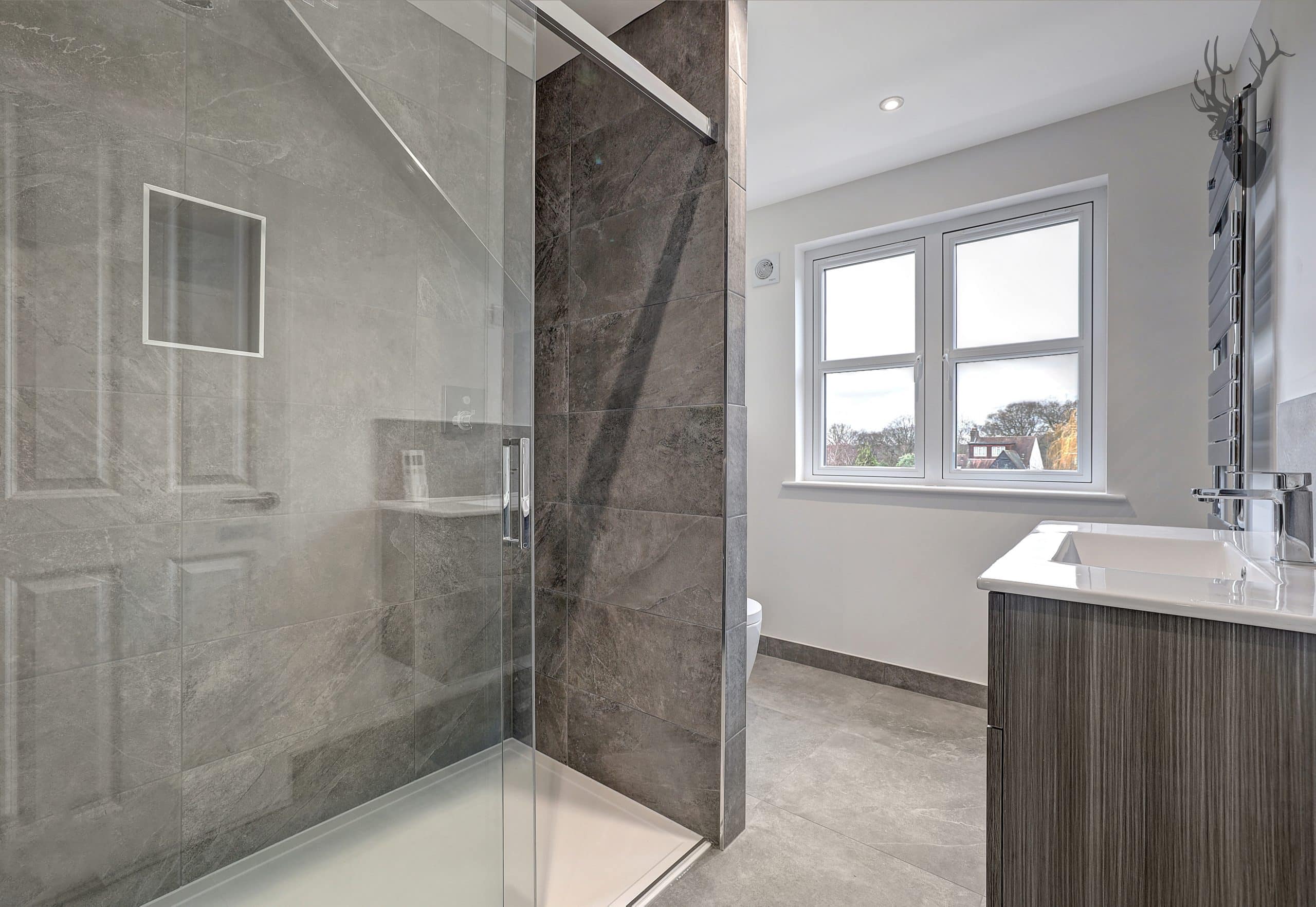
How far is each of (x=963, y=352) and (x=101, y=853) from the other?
3017mm

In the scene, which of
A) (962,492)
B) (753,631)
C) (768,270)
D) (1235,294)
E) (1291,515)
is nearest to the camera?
(1291,515)

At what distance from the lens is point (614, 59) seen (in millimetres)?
1373

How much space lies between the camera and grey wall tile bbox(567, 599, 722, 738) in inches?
65.2

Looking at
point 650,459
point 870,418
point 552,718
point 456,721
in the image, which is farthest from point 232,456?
point 870,418

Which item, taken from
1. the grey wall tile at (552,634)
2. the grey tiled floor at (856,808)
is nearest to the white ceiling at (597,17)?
the grey wall tile at (552,634)

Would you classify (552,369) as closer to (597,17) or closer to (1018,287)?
(597,17)

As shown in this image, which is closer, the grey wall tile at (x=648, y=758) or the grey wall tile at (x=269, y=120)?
the grey wall tile at (x=269, y=120)

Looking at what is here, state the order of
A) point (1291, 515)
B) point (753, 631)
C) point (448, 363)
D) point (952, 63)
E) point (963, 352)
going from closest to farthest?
1. point (448, 363)
2. point (1291, 515)
3. point (952, 63)
4. point (753, 631)
5. point (963, 352)

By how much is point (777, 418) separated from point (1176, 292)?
163 centimetres

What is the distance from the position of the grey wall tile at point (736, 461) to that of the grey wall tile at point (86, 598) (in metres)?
1.18

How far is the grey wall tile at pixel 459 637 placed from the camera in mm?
1077

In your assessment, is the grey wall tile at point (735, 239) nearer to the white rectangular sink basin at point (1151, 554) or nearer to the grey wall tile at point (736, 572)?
the grey wall tile at point (736, 572)

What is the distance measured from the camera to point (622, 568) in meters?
1.87

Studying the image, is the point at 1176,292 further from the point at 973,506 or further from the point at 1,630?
the point at 1,630
